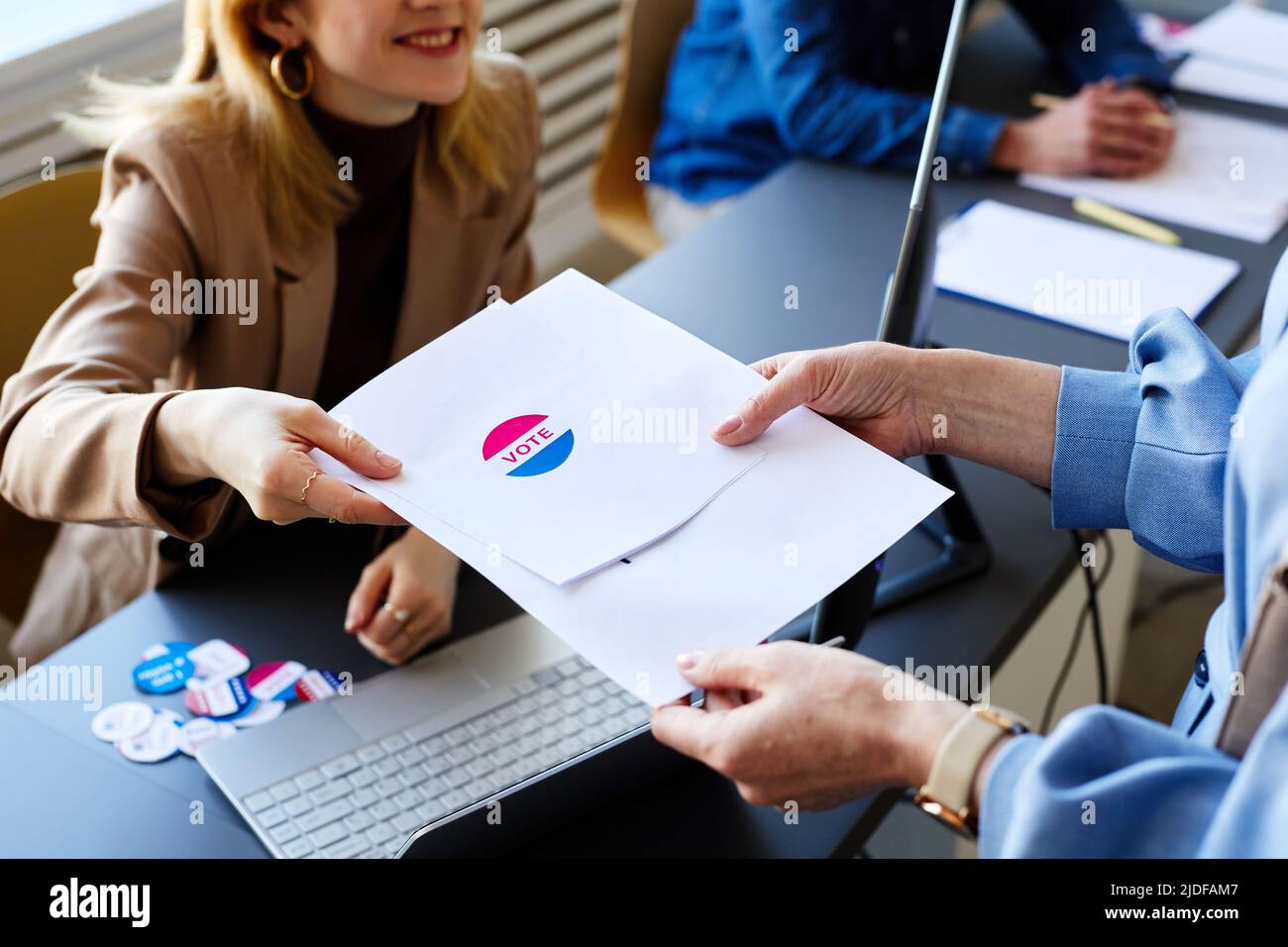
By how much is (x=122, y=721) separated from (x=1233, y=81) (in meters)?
1.97

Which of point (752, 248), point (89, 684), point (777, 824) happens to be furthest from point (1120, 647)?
point (89, 684)

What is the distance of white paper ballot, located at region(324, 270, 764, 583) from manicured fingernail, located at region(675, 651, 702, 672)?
8cm

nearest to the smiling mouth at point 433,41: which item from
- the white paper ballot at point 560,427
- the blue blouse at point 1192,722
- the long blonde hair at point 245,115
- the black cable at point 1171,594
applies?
the long blonde hair at point 245,115

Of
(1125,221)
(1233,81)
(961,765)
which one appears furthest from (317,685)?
(1233,81)

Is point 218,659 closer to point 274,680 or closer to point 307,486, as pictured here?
point 274,680

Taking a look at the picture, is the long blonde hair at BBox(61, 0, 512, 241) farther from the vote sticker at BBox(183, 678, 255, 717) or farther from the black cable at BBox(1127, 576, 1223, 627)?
the black cable at BBox(1127, 576, 1223, 627)

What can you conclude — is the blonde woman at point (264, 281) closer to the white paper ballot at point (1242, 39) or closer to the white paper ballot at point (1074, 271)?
the white paper ballot at point (1074, 271)

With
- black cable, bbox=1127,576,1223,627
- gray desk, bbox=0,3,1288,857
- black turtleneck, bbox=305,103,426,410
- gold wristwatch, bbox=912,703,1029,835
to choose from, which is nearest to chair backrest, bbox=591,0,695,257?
gray desk, bbox=0,3,1288,857

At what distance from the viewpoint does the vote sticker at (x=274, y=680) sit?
99cm

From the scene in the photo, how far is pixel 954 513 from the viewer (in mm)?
1144

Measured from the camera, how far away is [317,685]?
1002 millimetres

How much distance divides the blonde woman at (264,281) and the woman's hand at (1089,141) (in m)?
0.74

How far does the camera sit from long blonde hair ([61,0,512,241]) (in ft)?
4.03
